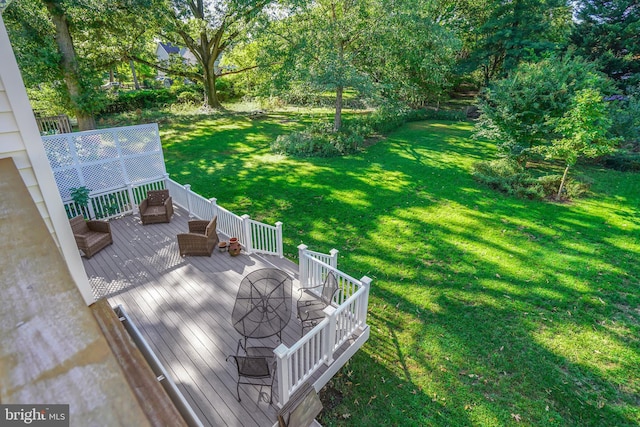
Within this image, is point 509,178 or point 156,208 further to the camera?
point 509,178

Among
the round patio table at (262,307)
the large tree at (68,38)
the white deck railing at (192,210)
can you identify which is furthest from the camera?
the large tree at (68,38)

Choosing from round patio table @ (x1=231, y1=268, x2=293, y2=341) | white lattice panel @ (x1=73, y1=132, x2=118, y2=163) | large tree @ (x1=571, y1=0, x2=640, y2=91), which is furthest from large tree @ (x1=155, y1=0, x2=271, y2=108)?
large tree @ (x1=571, y1=0, x2=640, y2=91)

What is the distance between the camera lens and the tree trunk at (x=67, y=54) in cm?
1177

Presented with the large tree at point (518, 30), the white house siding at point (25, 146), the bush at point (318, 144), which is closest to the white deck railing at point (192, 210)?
the white house siding at point (25, 146)

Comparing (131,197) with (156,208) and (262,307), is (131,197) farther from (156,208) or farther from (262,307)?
(262,307)

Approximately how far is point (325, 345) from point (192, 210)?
5.62 m

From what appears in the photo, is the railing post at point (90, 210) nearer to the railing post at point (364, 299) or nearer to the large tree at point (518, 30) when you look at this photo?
the railing post at point (364, 299)

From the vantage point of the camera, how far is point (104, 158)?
8250mm

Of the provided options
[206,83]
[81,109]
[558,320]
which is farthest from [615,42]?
[81,109]

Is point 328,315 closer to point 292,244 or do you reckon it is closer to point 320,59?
point 292,244

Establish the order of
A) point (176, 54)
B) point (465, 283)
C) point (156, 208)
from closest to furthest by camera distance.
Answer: point (465, 283) < point (156, 208) < point (176, 54)

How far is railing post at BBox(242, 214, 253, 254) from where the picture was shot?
21.4ft

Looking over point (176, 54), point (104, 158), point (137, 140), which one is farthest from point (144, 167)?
point (176, 54)

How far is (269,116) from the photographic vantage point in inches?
902
